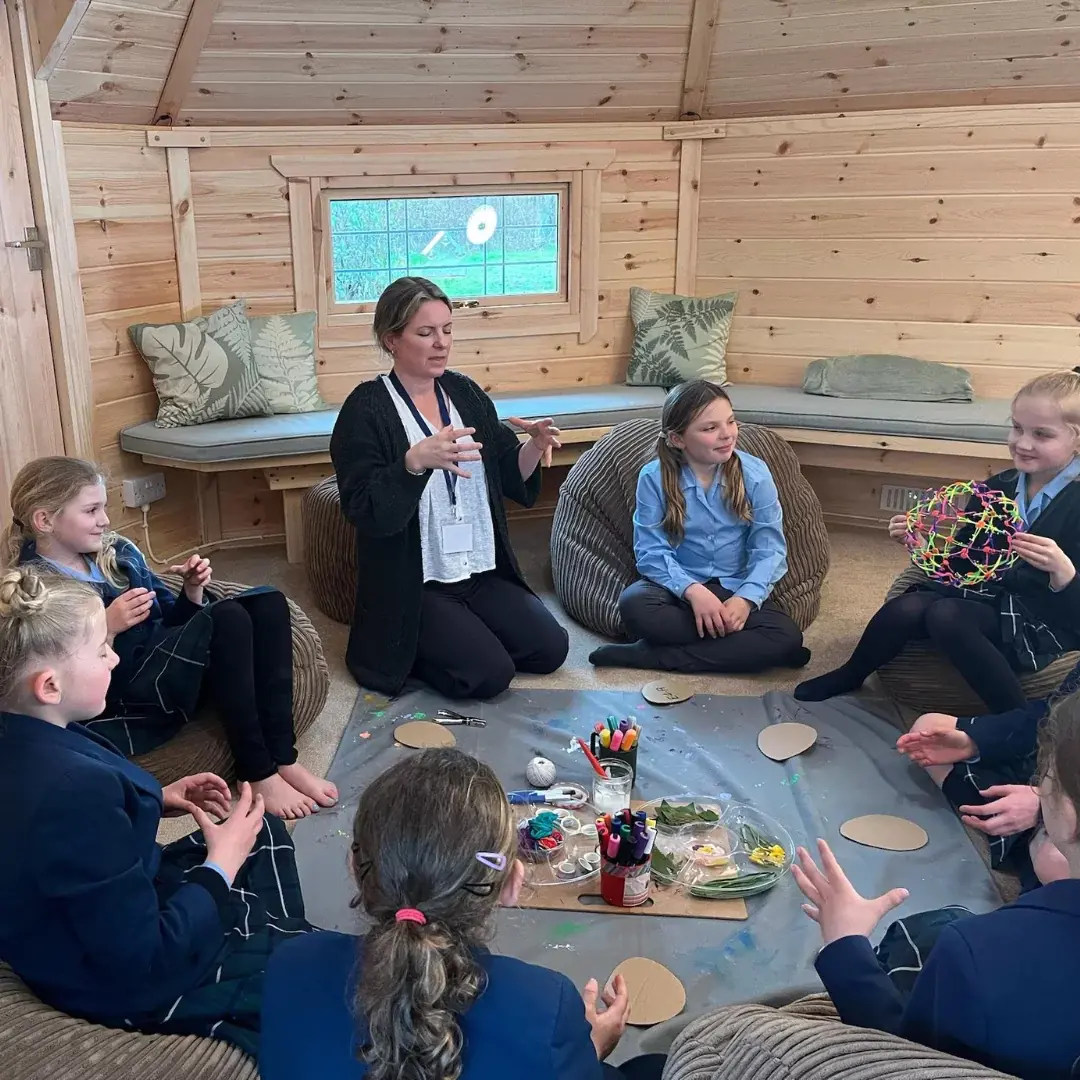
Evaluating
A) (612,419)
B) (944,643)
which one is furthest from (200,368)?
(944,643)

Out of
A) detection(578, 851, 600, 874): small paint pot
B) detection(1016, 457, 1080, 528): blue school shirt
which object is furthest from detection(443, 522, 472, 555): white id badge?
detection(1016, 457, 1080, 528): blue school shirt

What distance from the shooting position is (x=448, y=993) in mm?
1052

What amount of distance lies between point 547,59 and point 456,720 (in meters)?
2.58

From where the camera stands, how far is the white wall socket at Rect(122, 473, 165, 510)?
12.4 feet

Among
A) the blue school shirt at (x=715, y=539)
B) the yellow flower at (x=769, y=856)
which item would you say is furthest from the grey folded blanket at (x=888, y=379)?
the yellow flower at (x=769, y=856)

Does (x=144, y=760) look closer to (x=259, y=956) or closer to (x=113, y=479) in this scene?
(x=259, y=956)

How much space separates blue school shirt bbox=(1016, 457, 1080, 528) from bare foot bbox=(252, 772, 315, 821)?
179cm

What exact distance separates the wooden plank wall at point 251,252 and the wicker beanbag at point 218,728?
1.47m

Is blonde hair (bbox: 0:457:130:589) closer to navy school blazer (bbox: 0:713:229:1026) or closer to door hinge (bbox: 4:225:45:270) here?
navy school blazer (bbox: 0:713:229:1026)

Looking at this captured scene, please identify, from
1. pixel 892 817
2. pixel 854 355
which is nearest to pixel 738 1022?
pixel 892 817

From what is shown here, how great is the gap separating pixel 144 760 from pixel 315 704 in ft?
1.60

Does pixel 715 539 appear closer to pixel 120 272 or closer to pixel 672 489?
pixel 672 489

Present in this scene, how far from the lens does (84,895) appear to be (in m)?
1.30

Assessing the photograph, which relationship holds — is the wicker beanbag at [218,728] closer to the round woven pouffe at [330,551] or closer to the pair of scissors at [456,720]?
the pair of scissors at [456,720]
